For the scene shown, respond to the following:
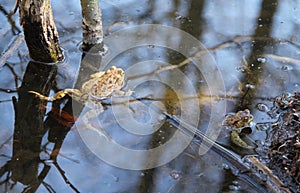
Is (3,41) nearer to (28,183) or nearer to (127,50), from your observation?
(127,50)

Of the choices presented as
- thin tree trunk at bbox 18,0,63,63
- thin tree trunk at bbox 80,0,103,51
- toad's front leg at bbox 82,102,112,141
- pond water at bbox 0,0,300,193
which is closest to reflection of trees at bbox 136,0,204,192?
pond water at bbox 0,0,300,193

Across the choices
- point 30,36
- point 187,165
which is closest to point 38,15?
point 30,36

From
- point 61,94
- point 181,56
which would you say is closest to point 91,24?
point 61,94

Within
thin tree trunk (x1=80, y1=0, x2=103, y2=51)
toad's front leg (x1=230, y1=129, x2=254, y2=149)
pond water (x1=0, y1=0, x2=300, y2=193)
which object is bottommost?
toad's front leg (x1=230, y1=129, x2=254, y2=149)

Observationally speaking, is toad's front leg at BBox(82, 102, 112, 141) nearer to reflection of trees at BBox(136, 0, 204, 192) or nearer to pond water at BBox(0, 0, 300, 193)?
pond water at BBox(0, 0, 300, 193)

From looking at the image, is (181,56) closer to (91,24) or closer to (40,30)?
(91,24)
